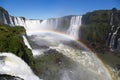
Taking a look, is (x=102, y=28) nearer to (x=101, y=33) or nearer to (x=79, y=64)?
(x=101, y=33)

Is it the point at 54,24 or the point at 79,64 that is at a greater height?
the point at 54,24

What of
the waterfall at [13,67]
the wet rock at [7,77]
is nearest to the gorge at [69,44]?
the waterfall at [13,67]

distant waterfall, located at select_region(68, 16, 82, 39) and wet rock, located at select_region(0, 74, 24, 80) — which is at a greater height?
wet rock, located at select_region(0, 74, 24, 80)

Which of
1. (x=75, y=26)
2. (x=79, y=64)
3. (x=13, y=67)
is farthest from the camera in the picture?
(x=75, y=26)

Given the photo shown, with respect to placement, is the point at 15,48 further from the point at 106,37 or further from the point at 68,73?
the point at 106,37

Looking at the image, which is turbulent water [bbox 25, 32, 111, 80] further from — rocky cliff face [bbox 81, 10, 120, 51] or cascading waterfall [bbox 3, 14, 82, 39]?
cascading waterfall [bbox 3, 14, 82, 39]

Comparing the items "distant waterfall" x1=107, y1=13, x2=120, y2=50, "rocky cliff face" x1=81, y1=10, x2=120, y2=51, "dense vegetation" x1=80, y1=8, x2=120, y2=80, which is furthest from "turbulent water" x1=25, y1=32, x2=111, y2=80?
"distant waterfall" x1=107, y1=13, x2=120, y2=50

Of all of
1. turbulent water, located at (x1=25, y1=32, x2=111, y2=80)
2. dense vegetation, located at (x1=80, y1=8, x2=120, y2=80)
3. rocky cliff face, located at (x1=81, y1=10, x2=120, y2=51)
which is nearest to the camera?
turbulent water, located at (x1=25, y1=32, x2=111, y2=80)

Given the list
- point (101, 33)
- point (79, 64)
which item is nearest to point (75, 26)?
point (101, 33)

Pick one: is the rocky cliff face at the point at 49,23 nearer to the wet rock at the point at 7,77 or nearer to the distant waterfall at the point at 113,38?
the distant waterfall at the point at 113,38
